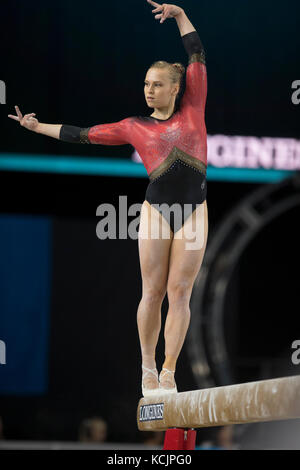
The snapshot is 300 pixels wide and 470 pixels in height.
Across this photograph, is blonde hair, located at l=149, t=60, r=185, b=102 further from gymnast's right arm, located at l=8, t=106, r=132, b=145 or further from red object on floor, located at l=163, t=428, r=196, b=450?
red object on floor, located at l=163, t=428, r=196, b=450

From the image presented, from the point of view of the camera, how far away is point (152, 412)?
4695 mm

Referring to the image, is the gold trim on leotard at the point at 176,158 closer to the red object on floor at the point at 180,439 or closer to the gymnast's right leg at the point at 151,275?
the gymnast's right leg at the point at 151,275

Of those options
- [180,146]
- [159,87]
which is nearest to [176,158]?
[180,146]

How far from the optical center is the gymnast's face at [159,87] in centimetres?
470

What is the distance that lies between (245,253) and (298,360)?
1613mm

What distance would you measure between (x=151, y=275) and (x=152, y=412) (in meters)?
0.77

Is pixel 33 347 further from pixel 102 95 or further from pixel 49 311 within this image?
pixel 102 95

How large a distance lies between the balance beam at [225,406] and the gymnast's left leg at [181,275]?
248mm

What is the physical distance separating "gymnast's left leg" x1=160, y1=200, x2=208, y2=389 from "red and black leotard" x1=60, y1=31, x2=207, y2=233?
0.06 metres

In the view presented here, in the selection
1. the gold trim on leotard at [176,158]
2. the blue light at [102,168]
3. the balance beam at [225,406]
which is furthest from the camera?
the blue light at [102,168]

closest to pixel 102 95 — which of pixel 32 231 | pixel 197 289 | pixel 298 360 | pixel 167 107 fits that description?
pixel 32 231

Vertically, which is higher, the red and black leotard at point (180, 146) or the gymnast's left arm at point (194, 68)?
the gymnast's left arm at point (194, 68)

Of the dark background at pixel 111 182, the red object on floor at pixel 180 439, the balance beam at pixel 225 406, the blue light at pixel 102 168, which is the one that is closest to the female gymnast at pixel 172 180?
the balance beam at pixel 225 406

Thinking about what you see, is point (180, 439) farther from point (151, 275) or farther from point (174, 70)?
point (174, 70)
